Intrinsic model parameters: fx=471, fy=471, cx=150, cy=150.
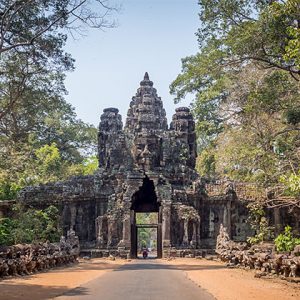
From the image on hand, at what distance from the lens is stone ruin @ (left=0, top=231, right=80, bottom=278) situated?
14.4m

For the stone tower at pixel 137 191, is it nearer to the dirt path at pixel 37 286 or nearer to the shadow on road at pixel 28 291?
the dirt path at pixel 37 286

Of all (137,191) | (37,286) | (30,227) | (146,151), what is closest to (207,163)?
(146,151)

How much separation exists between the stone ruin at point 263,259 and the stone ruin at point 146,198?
15.5 feet

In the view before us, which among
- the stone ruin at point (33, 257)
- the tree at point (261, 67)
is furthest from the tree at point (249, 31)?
the stone ruin at point (33, 257)

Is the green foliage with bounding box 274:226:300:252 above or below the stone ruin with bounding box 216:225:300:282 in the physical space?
above

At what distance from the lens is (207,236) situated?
94.0 ft

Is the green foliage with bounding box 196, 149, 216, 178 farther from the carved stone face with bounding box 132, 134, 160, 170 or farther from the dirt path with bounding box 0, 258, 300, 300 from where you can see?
the dirt path with bounding box 0, 258, 300, 300

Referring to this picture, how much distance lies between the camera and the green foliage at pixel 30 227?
2169 centimetres

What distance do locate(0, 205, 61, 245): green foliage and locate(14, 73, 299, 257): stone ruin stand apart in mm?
1864

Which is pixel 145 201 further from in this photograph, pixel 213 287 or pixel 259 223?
pixel 213 287

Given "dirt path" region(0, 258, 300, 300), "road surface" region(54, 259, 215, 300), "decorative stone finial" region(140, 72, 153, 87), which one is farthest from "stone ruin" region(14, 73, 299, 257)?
"road surface" region(54, 259, 215, 300)

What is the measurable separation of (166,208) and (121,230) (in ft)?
9.33

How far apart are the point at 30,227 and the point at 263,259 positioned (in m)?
12.6

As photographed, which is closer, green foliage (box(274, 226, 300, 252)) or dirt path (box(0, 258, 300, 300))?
dirt path (box(0, 258, 300, 300))
